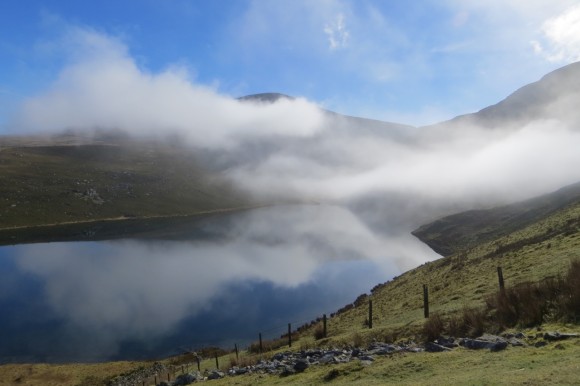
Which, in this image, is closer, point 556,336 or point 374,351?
point 556,336

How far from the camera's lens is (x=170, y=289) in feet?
237

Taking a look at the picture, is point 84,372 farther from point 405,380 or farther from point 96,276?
point 96,276

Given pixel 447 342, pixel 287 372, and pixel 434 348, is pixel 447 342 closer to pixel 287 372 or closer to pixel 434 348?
pixel 434 348

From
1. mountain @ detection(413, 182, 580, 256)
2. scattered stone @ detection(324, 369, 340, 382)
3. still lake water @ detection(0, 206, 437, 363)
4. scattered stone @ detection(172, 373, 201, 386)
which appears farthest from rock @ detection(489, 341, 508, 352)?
mountain @ detection(413, 182, 580, 256)

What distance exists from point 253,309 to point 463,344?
52.1 meters

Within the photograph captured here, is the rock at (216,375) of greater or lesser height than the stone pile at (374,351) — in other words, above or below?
below

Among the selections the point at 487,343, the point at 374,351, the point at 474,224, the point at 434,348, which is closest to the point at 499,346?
the point at 487,343

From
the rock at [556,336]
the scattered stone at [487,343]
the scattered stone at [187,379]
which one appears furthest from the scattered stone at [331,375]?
the scattered stone at [187,379]

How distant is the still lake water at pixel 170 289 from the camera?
52.2m

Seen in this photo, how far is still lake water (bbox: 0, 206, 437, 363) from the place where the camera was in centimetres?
5219

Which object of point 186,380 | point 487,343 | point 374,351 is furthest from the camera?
point 186,380

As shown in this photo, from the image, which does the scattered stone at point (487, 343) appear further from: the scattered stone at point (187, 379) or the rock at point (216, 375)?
the scattered stone at point (187, 379)

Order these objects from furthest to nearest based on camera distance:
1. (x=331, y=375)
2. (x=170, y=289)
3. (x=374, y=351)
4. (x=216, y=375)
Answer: (x=170, y=289)
(x=216, y=375)
(x=374, y=351)
(x=331, y=375)

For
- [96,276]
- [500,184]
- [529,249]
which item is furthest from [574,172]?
[96,276]
